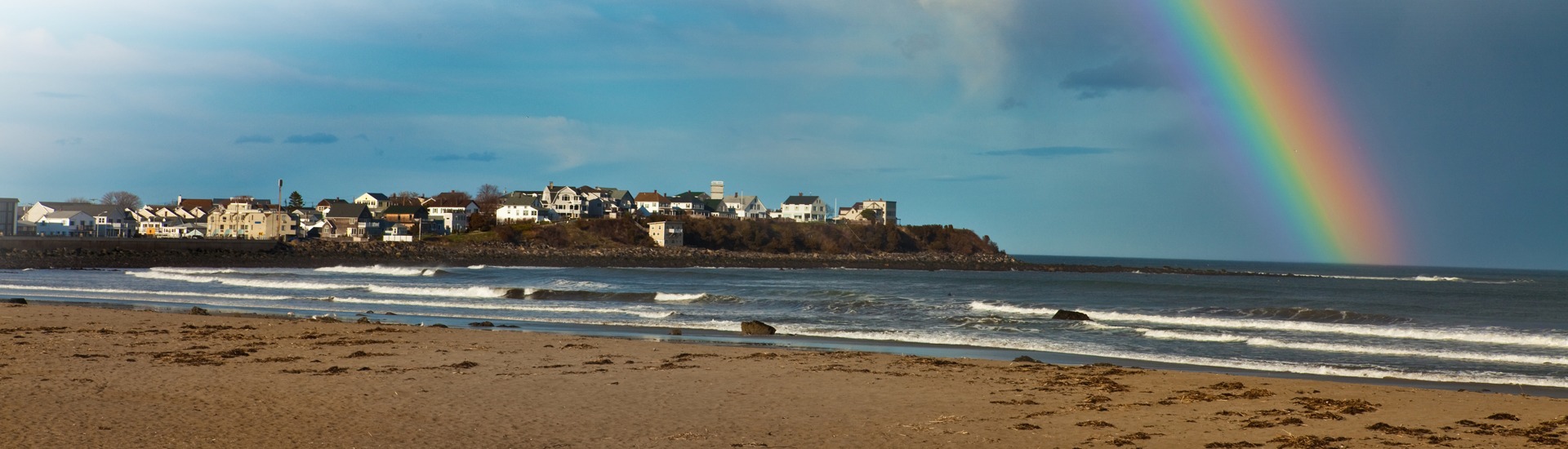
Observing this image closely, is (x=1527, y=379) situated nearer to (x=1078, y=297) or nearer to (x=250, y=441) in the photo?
(x=250, y=441)

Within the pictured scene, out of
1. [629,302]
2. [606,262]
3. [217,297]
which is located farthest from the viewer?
[606,262]

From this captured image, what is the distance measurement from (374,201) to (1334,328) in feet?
524

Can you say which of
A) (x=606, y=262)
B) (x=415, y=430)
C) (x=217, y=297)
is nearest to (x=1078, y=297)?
(x=217, y=297)

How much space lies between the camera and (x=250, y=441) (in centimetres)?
874

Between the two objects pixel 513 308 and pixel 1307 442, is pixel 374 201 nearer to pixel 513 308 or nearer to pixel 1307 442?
pixel 513 308

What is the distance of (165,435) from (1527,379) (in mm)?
19135

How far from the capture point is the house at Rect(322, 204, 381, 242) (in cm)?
13225

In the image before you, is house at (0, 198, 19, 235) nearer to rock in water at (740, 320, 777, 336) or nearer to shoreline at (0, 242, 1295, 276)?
shoreline at (0, 242, 1295, 276)

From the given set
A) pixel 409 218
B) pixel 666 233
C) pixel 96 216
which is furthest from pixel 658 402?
pixel 96 216

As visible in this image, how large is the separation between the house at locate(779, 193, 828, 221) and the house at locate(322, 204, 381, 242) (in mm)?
67653

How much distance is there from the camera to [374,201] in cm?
16712

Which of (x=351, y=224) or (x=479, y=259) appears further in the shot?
(x=351, y=224)

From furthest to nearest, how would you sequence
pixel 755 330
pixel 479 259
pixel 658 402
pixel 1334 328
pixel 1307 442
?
pixel 479 259
pixel 1334 328
pixel 755 330
pixel 658 402
pixel 1307 442

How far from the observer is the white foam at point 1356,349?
20.6 metres
